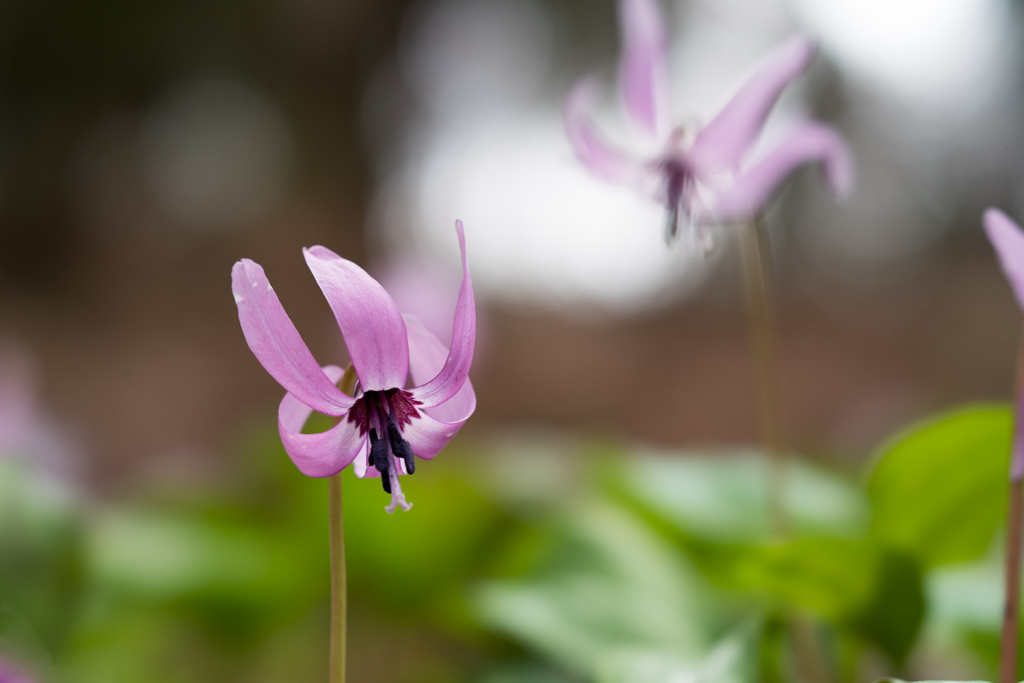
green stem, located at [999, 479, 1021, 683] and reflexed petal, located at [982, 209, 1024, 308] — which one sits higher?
reflexed petal, located at [982, 209, 1024, 308]

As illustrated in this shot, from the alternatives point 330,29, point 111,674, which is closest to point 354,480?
point 111,674

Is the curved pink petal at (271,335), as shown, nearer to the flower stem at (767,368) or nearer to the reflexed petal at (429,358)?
the reflexed petal at (429,358)

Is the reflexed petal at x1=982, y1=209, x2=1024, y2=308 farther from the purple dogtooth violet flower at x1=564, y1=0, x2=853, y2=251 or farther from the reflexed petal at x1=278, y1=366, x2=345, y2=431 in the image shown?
the reflexed petal at x1=278, y1=366, x2=345, y2=431

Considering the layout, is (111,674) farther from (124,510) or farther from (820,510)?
(820,510)

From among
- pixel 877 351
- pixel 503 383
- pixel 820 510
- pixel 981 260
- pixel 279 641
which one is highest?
pixel 981 260

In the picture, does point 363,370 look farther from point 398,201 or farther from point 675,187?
point 398,201

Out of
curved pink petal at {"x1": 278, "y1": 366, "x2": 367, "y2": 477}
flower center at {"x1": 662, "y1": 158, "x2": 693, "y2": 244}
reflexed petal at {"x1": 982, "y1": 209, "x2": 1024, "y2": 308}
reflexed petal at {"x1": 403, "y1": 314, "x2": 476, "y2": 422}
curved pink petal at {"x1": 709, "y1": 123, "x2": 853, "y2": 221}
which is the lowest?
curved pink petal at {"x1": 278, "y1": 366, "x2": 367, "y2": 477}

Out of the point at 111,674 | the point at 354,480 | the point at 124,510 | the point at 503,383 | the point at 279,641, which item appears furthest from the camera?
the point at 503,383

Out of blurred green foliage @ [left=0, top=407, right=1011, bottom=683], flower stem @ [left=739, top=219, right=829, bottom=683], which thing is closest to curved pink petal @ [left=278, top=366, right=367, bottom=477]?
blurred green foliage @ [left=0, top=407, right=1011, bottom=683]
